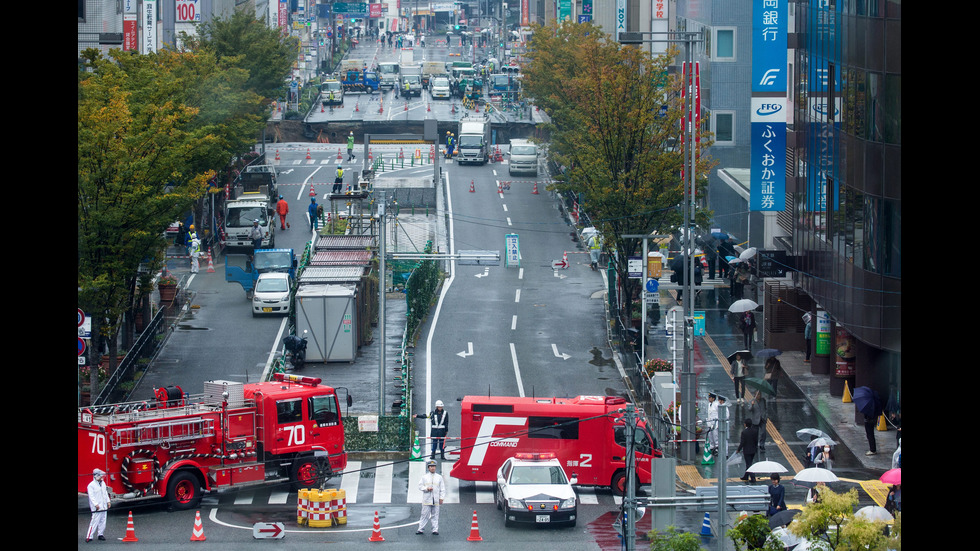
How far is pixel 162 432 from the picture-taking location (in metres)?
28.2

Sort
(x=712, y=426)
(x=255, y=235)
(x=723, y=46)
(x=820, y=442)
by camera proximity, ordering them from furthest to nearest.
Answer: (x=723, y=46) → (x=255, y=235) → (x=712, y=426) → (x=820, y=442)

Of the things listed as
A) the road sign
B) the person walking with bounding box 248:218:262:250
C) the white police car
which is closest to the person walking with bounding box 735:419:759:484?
the white police car

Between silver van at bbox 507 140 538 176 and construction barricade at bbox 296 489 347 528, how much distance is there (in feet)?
173

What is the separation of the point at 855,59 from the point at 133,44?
118ft

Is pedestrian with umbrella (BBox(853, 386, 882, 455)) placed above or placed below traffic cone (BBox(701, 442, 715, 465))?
Result: above

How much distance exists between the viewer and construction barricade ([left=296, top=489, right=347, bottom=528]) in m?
27.7

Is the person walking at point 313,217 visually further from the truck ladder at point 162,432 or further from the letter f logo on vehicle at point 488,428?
the truck ladder at point 162,432

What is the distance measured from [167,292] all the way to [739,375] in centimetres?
2254

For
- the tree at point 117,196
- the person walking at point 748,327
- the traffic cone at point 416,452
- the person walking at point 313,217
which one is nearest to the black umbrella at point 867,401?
the person walking at point 748,327

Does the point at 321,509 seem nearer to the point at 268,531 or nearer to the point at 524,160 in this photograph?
the point at 268,531

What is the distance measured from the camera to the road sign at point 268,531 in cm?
2664

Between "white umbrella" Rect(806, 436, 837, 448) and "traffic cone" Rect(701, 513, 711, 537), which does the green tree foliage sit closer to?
"white umbrella" Rect(806, 436, 837, 448)

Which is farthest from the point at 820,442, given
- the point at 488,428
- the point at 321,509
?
the point at 321,509
